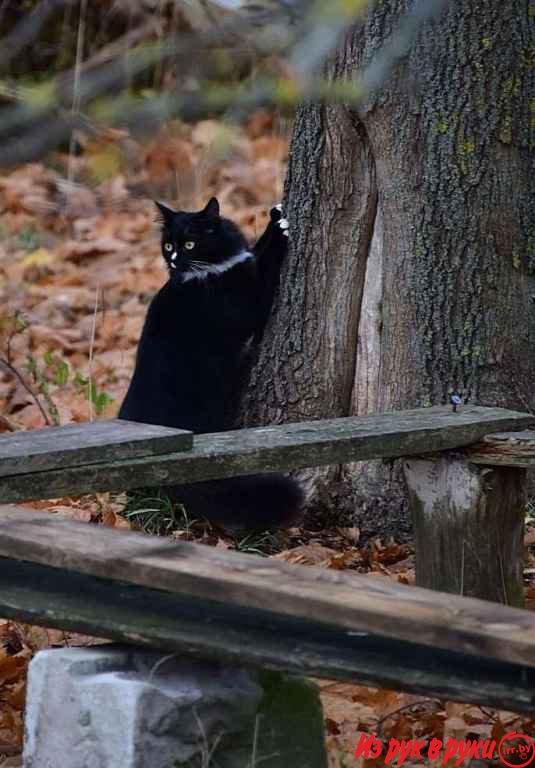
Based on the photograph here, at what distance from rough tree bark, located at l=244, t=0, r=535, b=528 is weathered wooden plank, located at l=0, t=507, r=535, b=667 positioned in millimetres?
1718

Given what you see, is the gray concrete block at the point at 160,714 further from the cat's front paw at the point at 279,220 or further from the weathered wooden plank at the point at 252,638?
the cat's front paw at the point at 279,220

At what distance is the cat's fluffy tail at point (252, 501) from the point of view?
13.5 ft

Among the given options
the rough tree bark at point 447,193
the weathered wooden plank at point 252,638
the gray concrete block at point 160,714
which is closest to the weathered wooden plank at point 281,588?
the weathered wooden plank at point 252,638

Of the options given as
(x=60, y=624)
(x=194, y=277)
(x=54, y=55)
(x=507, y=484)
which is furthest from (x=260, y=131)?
(x=60, y=624)

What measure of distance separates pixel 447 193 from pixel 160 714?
6.98 ft

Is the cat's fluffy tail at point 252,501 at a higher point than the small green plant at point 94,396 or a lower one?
lower

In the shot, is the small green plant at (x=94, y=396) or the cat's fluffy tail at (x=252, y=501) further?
the small green plant at (x=94, y=396)

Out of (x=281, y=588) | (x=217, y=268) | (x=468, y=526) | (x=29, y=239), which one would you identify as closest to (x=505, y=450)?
(x=468, y=526)

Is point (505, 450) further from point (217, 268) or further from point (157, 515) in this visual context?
point (217, 268)

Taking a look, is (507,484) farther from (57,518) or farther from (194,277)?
(194,277)

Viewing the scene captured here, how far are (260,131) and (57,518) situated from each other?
7804mm

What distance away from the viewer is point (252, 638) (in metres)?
2.29

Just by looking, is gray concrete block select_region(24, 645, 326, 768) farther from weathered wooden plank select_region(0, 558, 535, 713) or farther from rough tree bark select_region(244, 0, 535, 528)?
rough tree bark select_region(244, 0, 535, 528)

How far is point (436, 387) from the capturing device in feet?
13.1
